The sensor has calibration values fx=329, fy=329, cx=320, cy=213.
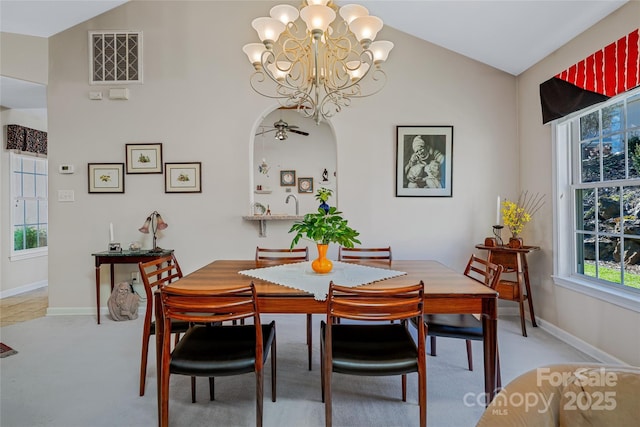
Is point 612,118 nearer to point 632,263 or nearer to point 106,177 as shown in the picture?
point 632,263

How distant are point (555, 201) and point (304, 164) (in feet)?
14.2

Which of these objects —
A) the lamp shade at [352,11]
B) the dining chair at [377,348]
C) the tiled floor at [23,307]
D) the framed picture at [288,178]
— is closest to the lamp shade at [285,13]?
the lamp shade at [352,11]

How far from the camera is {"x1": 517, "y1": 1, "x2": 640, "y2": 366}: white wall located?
2.29 metres

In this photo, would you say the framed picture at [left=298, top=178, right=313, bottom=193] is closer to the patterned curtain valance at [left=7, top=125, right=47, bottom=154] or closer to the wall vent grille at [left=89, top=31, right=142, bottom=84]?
the wall vent grille at [left=89, top=31, right=142, bottom=84]

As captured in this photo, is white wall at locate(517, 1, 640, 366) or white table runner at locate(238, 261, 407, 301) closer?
white table runner at locate(238, 261, 407, 301)

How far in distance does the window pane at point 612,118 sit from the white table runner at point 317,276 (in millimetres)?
2012

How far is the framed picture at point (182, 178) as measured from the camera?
3648mm

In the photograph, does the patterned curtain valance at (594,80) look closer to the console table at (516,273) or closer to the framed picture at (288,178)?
the console table at (516,273)

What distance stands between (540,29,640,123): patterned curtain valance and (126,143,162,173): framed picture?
12.9ft

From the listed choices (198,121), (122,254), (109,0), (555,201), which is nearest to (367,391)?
(555,201)

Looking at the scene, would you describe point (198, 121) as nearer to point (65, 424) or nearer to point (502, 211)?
point (65, 424)

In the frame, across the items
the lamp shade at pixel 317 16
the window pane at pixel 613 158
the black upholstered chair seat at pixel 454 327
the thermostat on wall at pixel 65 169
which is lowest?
the black upholstered chair seat at pixel 454 327

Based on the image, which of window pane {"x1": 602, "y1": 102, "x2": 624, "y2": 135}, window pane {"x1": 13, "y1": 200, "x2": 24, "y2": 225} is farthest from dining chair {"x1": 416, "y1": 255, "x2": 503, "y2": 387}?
window pane {"x1": 13, "y1": 200, "x2": 24, "y2": 225}

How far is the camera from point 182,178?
365 cm
